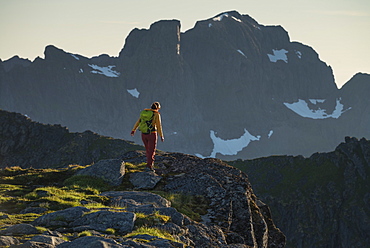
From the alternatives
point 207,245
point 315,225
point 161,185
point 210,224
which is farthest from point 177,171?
point 315,225

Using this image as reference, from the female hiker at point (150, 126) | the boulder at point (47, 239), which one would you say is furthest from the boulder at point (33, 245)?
the female hiker at point (150, 126)

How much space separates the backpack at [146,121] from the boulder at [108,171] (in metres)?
2.46

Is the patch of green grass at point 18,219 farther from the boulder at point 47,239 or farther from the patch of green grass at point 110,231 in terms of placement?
the patch of green grass at point 110,231

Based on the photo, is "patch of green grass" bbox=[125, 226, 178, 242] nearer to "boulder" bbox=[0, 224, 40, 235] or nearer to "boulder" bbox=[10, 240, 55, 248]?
"boulder" bbox=[0, 224, 40, 235]

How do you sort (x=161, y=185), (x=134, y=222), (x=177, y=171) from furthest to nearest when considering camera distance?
(x=177, y=171)
(x=161, y=185)
(x=134, y=222)

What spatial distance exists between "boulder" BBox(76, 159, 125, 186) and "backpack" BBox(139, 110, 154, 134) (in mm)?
2458

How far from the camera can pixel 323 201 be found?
186m

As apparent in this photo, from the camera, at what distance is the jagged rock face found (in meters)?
174

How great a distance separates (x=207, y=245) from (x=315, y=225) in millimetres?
176844

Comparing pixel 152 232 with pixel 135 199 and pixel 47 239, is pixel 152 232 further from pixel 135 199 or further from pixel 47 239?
pixel 135 199

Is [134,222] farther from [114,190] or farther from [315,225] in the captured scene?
[315,225]

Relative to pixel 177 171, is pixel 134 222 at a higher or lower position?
lower

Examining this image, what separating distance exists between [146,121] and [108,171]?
12.5 feet

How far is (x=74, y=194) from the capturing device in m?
18.5
